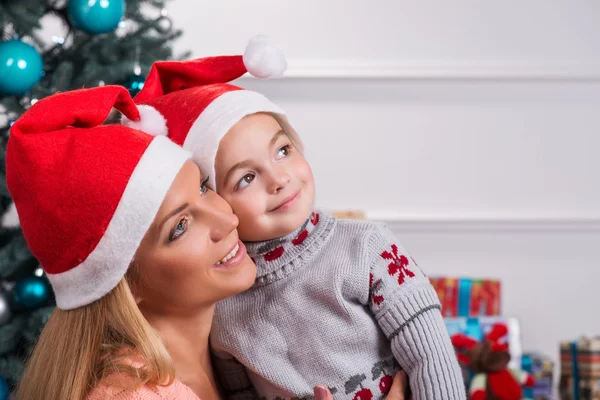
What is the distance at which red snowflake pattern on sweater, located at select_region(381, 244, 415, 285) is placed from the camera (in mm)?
1362

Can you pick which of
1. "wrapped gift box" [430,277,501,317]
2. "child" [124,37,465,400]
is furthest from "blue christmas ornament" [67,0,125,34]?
"wrapped gift box" [430,277,501,317]

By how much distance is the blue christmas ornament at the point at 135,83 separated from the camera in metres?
2.21

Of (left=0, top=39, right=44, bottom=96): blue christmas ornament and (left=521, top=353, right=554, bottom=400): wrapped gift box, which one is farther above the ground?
(left=0, top=39, right=44, bottom=96): blue christmas ornament

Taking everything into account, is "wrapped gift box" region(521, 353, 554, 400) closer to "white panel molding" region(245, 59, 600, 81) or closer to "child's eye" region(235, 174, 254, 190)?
"white panel molding" region(245, 59, 600, 81)

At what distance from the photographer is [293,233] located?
55.1 inches

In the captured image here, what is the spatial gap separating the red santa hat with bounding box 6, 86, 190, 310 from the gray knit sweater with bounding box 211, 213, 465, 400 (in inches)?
11.6

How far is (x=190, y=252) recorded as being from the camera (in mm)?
1223

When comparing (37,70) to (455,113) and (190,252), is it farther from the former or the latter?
(455,113)

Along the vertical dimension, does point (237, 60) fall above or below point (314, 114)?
above

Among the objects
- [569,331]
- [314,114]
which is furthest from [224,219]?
[569,331]

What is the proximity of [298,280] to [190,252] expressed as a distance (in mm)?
251

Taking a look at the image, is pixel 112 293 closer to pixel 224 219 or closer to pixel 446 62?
pixel 224 219

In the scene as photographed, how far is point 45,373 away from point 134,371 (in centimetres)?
17

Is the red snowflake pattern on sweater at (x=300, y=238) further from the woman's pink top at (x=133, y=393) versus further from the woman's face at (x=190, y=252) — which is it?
the woman's pink top at (x=133, y=393)
